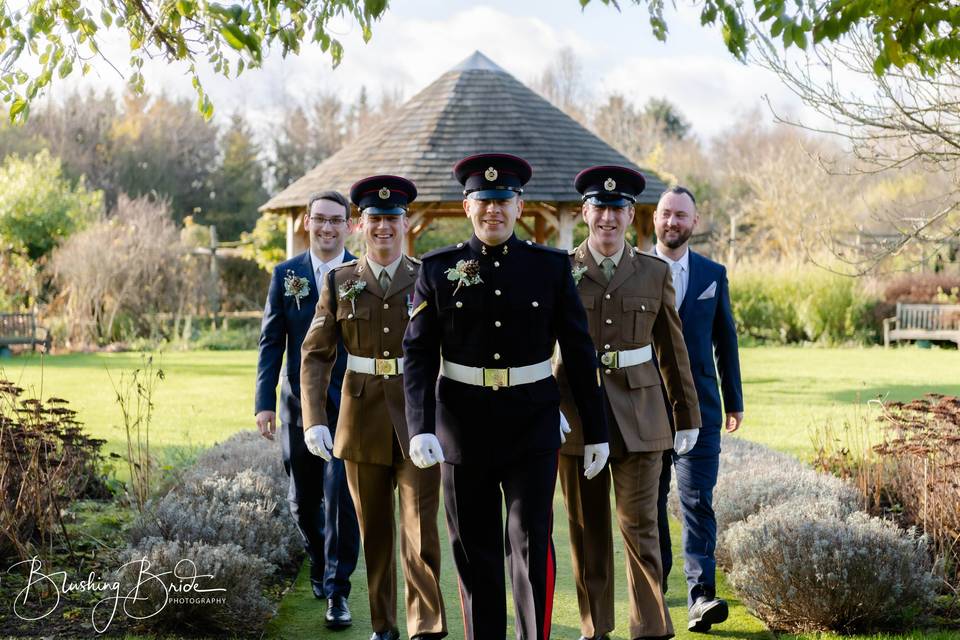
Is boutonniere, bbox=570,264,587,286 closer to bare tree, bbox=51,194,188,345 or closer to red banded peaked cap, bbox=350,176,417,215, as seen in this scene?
red banded peaked cap, bbox=350,176,417,215

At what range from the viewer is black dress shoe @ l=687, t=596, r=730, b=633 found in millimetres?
4969

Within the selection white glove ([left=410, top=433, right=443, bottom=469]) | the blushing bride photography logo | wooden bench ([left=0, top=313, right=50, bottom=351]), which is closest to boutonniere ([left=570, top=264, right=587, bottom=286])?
white glove ([left=410, top=433, right=443, bottom=469])

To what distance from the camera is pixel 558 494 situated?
339 inches

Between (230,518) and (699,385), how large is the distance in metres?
2.59

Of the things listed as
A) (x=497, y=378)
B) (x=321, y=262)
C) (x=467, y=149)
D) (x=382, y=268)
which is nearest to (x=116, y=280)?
(x=467, y=149)

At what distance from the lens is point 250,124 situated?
53.2 metres

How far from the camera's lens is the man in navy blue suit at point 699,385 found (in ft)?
16.7

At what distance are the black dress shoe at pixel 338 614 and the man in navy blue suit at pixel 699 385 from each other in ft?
5.15

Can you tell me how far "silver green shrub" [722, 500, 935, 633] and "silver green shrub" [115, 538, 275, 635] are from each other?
241 centimetres

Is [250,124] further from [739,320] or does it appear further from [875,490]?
[875,490]

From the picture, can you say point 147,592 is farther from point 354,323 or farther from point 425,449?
point 425,449

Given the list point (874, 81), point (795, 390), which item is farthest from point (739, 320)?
point (874, 81)

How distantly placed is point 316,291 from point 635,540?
216cm

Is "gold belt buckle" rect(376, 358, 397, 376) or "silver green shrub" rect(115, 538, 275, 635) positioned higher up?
"gold belt buckle" rect(376, 358, 397, 376)
